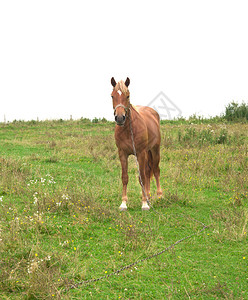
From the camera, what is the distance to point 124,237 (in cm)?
511

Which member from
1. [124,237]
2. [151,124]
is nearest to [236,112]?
[151,124]

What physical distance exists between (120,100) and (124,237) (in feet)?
8.26

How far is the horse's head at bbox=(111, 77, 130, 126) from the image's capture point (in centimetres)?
600

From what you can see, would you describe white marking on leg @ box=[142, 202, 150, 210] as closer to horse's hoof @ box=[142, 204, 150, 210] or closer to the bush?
horse's hoof @ box=[142, 204, 150, 210]

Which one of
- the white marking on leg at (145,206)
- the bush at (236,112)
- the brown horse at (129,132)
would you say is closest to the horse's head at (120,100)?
the brown horse at (129,132)

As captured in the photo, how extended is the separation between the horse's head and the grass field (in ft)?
6.09

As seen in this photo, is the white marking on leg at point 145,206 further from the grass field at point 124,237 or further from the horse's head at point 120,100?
the horse's head at point 120,100

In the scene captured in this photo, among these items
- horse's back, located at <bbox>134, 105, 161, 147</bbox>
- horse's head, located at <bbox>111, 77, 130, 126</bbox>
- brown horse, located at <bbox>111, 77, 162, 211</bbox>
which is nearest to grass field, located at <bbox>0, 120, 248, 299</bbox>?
brown horse, located at <bbox>111, 77, 162, 211</bbox>

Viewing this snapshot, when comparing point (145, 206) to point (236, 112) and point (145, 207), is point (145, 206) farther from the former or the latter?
point (236, 112)

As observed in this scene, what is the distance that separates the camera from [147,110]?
827cm

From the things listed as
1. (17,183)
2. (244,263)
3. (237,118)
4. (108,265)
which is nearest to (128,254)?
(108,265)

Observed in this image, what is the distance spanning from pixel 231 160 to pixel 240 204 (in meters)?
4.20

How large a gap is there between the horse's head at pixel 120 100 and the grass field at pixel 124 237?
1857 millimetres

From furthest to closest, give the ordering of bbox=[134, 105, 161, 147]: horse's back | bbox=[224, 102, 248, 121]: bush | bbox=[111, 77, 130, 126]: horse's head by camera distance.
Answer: bbox=[224, 102, 248, 121]: bush
bbox=[134, 105, 161, 147]: horse's back
bbox=[111, 77, 130, 126]: horse's head
